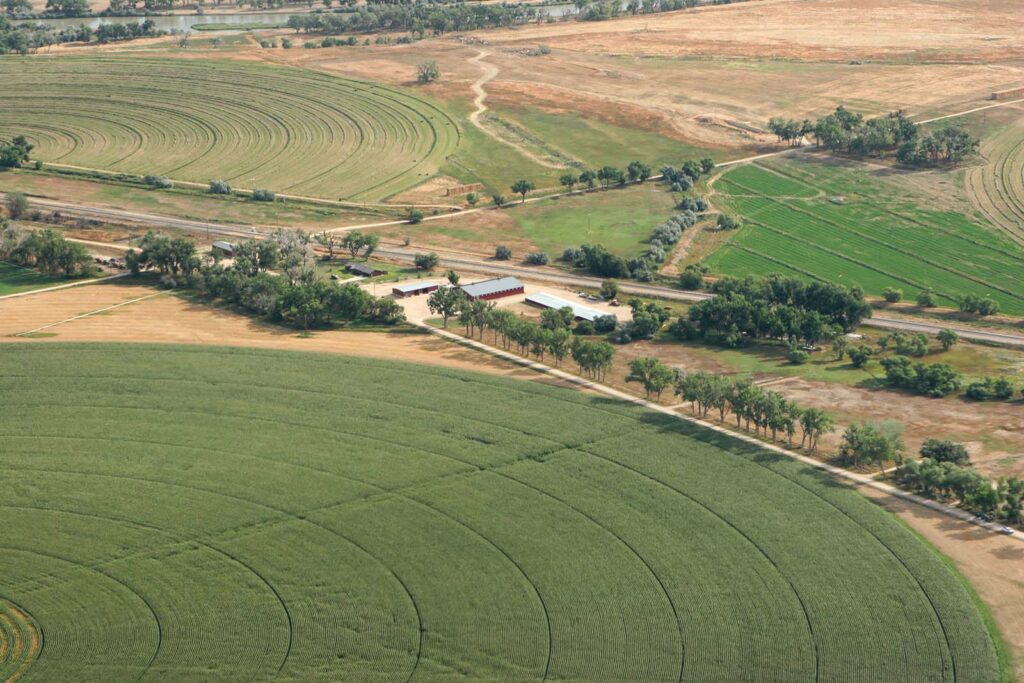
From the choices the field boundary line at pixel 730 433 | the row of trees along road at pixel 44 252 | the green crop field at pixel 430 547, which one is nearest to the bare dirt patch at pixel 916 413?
the field boundary line at pixel 730 433

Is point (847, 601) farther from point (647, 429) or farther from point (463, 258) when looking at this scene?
point (463, 258)

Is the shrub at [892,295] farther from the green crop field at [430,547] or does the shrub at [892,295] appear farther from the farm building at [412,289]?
the farm building at [412,289]

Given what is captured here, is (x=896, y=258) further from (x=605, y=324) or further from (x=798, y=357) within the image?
(x=605, y=324)

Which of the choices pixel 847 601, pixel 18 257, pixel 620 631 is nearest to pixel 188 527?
pixel 620 631

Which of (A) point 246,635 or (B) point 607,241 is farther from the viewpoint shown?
(B) point 607,241

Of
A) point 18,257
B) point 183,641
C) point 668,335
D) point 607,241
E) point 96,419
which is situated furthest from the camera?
point 607,241

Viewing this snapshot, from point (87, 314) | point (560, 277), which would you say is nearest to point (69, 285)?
point (87, 314)

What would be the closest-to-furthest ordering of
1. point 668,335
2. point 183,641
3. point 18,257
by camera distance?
1. point 183,641
2. point 668,335
3. point 18,257
